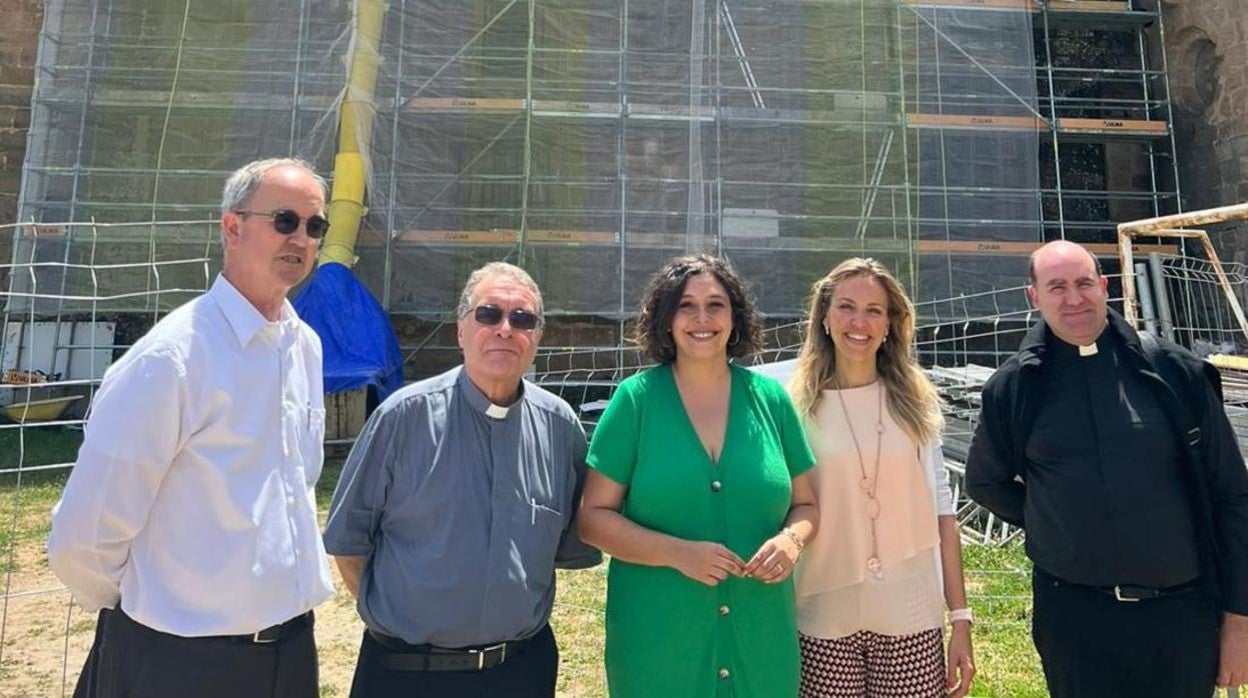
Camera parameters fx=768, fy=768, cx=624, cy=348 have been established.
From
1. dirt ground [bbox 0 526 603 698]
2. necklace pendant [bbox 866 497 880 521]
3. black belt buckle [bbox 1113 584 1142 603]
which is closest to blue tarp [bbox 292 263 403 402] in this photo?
dirt ground [bbox 0 526 603 698]

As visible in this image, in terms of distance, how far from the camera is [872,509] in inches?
88.4

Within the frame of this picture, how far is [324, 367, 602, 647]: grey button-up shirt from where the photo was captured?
1834 millimetres

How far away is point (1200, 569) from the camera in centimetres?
213

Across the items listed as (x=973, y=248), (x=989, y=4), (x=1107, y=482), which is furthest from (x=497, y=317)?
(x=989, y=4)

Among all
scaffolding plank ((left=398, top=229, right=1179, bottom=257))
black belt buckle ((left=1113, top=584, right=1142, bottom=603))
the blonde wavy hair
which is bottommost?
black belt buckle ((left=1113, top=584, right=1142, bottom=603))

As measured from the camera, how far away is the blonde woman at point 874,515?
85.3 inches

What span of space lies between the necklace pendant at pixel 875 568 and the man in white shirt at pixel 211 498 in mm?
1504

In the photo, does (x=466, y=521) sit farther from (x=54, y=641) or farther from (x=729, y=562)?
(x=54, y=641)

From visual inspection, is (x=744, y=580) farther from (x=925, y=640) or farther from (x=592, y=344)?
(x=592, y=344)

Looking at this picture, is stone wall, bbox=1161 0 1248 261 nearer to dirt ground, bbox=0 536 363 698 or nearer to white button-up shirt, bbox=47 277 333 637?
→ dirt ground, bbox=0 536 363 698

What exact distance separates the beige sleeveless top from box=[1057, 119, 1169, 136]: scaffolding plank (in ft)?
38.7

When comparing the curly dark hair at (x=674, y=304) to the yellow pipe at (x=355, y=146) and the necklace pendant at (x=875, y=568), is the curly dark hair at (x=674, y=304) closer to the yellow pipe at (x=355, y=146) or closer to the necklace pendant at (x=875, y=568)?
the necklace pendant at (x=875, y=568)

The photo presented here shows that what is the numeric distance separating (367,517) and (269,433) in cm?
31

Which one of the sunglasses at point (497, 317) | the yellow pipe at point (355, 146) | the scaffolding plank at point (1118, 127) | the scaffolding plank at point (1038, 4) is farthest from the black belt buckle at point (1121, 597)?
the scaffolding plank at point (1118, 127)
